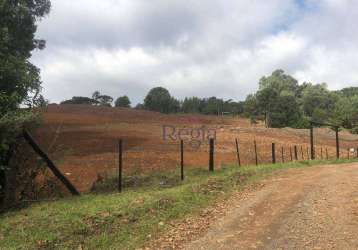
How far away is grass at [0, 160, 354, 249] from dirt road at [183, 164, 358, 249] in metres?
1.08

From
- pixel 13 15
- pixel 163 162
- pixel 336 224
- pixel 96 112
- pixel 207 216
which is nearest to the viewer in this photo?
pixel 336 224

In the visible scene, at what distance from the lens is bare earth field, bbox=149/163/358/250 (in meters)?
7.61

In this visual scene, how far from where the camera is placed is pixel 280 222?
28.7 feet

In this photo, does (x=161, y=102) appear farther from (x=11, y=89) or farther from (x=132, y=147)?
(x=11, y=89)

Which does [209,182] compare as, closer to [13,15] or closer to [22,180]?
[22,180]

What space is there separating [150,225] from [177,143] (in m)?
28.0

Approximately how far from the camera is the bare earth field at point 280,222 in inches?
300

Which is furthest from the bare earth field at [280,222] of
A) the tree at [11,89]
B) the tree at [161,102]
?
the tree at [161,102]

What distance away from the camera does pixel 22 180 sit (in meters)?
12.8

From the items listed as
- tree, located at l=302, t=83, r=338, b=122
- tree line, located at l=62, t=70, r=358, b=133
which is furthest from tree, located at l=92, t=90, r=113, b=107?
tree, located at l=302, t=83, r=338, b=122

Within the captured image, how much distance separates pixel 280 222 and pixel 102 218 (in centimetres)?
364

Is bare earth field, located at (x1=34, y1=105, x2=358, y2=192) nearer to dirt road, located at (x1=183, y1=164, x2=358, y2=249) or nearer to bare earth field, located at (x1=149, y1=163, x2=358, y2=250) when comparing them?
bare earth field, located at (x1=149, y1=163, x2=358, y2=250)

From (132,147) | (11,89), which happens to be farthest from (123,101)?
(11,89)

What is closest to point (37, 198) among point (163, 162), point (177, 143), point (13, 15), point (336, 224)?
point (13, 15)
